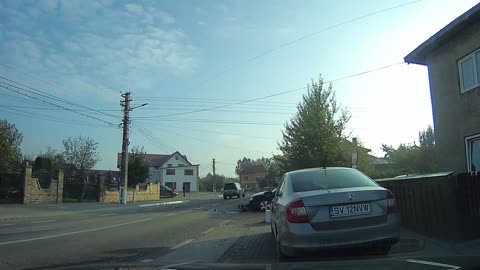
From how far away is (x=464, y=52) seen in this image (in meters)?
13.3

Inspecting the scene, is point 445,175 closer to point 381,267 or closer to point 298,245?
point 298,245

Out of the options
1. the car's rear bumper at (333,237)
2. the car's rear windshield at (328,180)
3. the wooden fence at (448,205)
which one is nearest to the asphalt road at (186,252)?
the car's rear bumper at (333,237)

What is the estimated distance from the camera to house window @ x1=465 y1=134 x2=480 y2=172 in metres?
13.2

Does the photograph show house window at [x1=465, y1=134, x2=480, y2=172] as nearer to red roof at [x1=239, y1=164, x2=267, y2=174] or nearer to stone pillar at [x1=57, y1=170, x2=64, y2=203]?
stone pillar at [x1=57, y1=170, x2=64, y2=203]

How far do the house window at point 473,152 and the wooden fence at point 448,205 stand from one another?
3.64 metres

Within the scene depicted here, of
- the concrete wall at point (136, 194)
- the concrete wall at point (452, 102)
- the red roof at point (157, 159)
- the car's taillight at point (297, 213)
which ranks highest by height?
the red roof at point (157, 159)

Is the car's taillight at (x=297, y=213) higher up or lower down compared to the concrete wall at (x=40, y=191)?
lower down

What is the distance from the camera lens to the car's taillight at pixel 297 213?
265 inches

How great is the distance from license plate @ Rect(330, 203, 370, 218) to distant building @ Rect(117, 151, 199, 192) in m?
93.6

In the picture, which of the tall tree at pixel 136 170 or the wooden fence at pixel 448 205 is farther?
the tall tree at pixel 136 170

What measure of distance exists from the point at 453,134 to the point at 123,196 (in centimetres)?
2975

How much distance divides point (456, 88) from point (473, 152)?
1.91 meters

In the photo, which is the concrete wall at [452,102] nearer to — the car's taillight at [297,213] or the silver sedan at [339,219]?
the silver sedan at [339,219]

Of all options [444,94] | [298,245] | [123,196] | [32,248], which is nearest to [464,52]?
[444,94]
